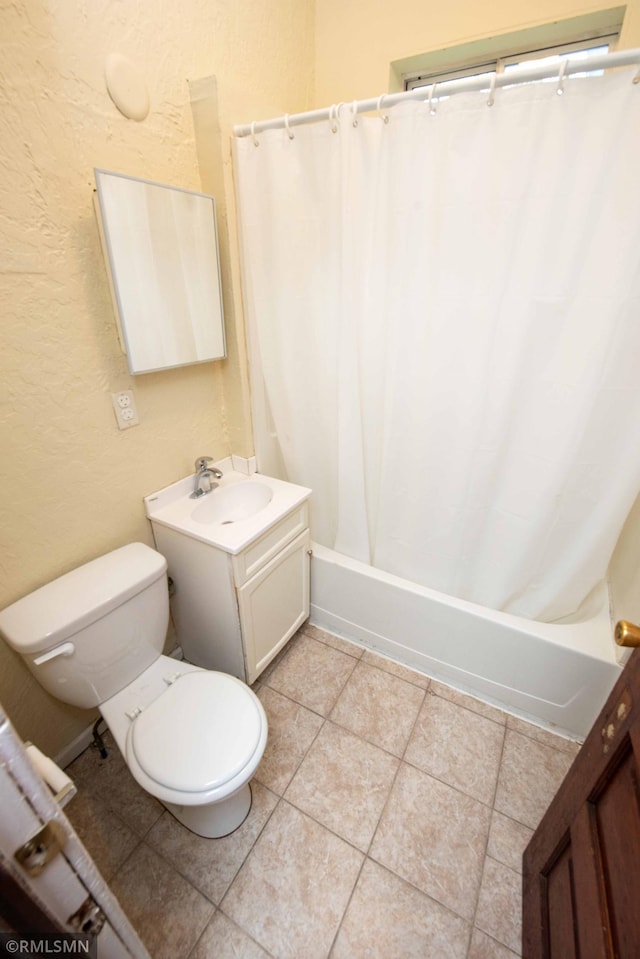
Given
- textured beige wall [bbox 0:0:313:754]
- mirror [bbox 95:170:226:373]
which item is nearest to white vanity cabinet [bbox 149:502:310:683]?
textured beige wall [bbox 0:0:313:754]

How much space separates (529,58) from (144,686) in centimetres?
271

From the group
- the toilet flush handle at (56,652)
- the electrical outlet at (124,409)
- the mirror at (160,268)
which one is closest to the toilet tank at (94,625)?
the toilet flush handle at (56,652)

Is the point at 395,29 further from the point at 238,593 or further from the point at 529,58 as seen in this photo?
the point at 238,593

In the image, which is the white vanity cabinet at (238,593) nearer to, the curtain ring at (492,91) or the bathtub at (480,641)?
the bathtub at (480,641)

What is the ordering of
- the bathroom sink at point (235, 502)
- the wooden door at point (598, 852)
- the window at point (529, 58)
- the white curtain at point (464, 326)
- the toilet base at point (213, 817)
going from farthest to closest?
1. the bathroom sink at point (235, 502)
2. the window at point (529, 58)
3. the toilet base at point (213, 817)
4. the white curtain at point (464, 326)
5. the wooden door at point (598, 852)

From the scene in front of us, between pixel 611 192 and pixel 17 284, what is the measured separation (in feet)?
4.93

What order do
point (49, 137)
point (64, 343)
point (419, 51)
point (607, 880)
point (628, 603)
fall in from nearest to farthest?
1. point (607, 880)
2. point (49, 137)
3. point (64, 343)
4. point (628, 603)
5. point (419, 51)

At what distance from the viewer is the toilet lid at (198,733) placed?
1.00 metres

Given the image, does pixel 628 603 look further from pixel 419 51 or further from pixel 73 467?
pixel 419 51

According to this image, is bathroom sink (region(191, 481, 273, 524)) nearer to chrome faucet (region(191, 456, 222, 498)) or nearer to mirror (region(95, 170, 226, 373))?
chrome faucet (region(191, 456, 222, 498))

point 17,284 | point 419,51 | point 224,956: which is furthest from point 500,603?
point 419,51

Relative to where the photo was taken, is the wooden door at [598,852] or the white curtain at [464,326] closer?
the wooden door at [598,852]

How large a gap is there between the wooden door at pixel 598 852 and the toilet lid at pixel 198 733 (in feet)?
2.43

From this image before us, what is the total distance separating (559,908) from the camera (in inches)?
34.1
